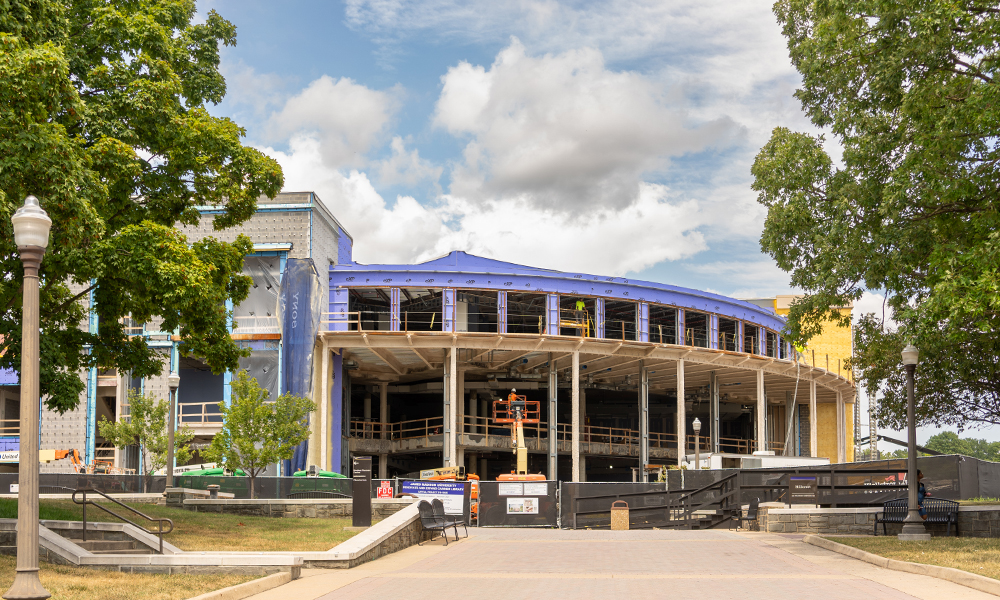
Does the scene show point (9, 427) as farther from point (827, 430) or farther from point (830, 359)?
point (827, 430)

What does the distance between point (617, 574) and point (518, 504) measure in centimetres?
1487

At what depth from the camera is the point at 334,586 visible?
1195 cm

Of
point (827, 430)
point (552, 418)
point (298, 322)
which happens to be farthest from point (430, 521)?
point (827, 430)

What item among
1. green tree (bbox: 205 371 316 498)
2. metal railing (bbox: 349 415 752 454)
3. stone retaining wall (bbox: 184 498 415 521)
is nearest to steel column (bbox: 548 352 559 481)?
metal railing (bbox: 349 415 752 454)

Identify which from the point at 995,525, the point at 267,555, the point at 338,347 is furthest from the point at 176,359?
the point at 995,525

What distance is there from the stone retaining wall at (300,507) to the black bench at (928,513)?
40.8ft

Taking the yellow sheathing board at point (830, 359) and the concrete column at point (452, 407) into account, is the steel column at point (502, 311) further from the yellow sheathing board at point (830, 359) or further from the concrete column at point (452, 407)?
the yellow sheathing board at point (830, 359)

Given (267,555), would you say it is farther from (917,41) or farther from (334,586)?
(917,41)

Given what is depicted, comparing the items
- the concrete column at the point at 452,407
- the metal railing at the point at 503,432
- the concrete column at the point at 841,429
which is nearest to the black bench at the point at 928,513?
the concrete column at the point at 452,407

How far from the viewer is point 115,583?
11.3 metres

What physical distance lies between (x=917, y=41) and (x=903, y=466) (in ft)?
44.8

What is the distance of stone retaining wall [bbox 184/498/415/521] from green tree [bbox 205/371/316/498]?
236 inches

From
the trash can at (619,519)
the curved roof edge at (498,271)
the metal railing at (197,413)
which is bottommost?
the trash can at (619,519)

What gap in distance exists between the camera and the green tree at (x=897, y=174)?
1519 centimetres
